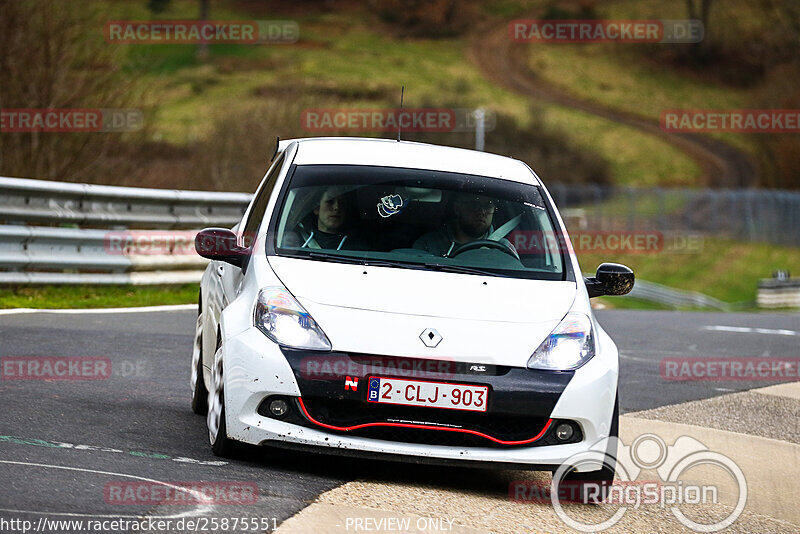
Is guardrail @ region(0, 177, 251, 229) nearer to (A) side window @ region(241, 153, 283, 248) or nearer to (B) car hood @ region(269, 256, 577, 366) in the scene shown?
(A) side window @ region(241, 153, 283, 248)

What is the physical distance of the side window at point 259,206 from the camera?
7176mm

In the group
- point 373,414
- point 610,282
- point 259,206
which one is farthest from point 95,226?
point 373,414

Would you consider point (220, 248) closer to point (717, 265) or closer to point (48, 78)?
point (48, 78)

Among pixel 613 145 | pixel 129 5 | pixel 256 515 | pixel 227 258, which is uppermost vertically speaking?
pixel 227 258

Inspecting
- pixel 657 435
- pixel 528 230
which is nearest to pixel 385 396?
pixel 528 230

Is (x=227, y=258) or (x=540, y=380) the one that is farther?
(x=227, y=258)

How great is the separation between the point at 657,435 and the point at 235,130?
1427 inches

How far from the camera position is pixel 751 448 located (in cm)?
813

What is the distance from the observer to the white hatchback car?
233 inches

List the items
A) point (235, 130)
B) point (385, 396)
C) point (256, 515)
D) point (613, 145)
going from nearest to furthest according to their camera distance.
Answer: point (256, 515) → point (385, 396) → point (235, 130) → point (613, 145)

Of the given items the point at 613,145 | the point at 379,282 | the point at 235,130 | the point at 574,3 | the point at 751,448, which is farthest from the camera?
the point at 574,3

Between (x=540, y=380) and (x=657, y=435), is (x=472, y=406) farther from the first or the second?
(x=657, y=435)

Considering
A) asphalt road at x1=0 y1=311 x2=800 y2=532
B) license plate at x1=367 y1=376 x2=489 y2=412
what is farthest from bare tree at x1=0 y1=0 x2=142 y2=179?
license plate at x1=367 y1=376 x2=489 y2=412

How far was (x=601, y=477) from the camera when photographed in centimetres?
624
